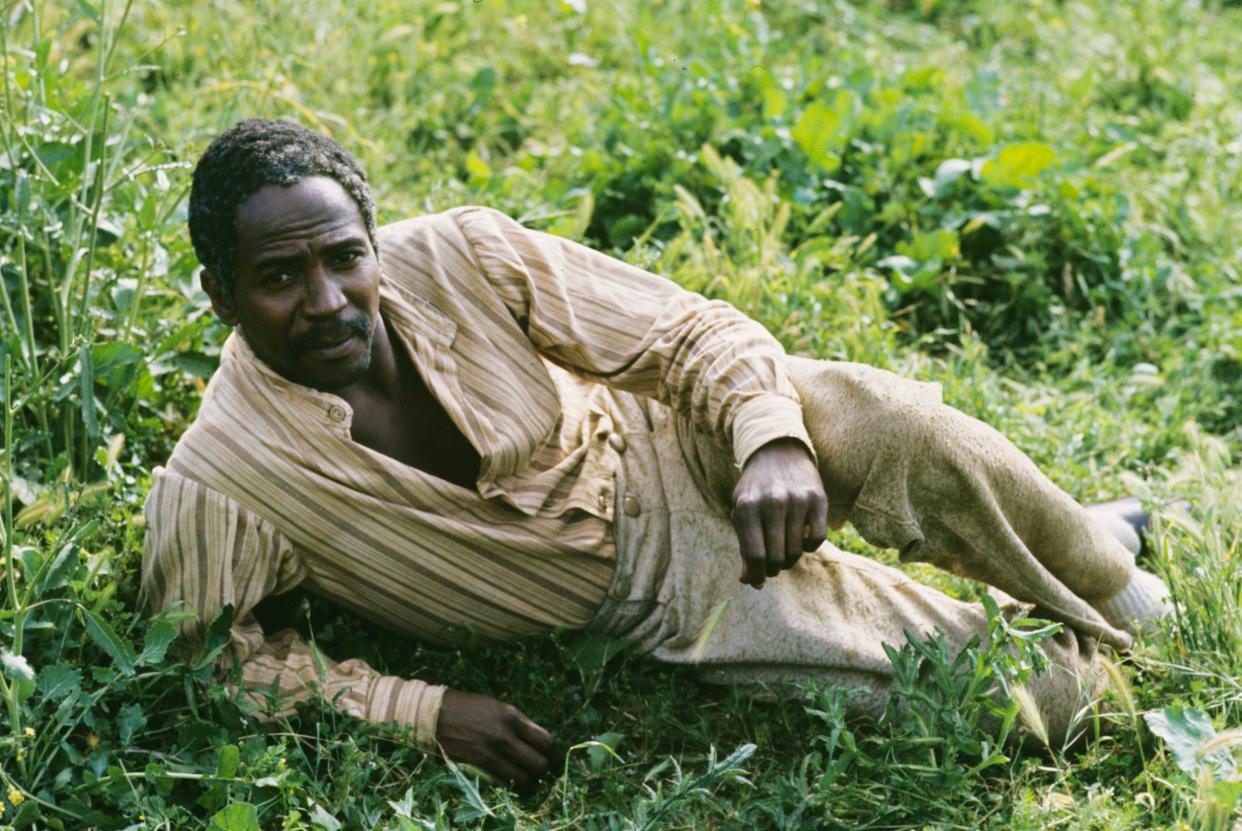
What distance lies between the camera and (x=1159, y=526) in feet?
11.7

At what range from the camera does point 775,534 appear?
2818 mm

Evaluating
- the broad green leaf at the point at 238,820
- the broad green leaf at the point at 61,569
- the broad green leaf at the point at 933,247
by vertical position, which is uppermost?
the broad green leaf at the point at 61,569

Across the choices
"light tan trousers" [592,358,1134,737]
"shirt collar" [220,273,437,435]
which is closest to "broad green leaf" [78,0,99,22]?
"shirt collar" [220,273,437,435]

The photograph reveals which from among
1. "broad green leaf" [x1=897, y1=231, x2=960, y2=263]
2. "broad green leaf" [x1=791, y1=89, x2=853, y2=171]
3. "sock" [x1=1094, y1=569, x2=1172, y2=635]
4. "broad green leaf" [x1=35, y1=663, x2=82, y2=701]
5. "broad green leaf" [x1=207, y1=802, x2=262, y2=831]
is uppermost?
"broad green leaf" [x1=791, y1=89, x2=853, y2=171]

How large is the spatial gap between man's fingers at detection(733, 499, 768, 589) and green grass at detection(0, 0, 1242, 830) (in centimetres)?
31

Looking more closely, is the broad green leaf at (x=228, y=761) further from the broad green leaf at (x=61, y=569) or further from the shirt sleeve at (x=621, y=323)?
the shirt sleeve at (x=621, y=323)

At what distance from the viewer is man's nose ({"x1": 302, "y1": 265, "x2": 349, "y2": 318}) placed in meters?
2.94

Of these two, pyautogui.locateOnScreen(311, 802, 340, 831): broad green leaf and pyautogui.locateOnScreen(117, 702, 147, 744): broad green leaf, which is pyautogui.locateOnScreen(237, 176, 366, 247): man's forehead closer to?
pyautogui.locateOnScreen(117, 702, 147, 744): broad green leaf

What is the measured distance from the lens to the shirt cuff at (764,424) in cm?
290

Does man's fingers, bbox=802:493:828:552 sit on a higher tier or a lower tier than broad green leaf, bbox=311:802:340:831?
higher

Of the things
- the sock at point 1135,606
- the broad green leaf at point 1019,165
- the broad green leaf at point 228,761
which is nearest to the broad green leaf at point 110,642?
the broad green leaf at point 228,761

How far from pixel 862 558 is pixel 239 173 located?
62.0 inches

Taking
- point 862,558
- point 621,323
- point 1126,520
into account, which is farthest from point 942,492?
point 1126,520

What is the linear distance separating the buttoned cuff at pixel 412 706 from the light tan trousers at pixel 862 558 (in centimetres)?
47
